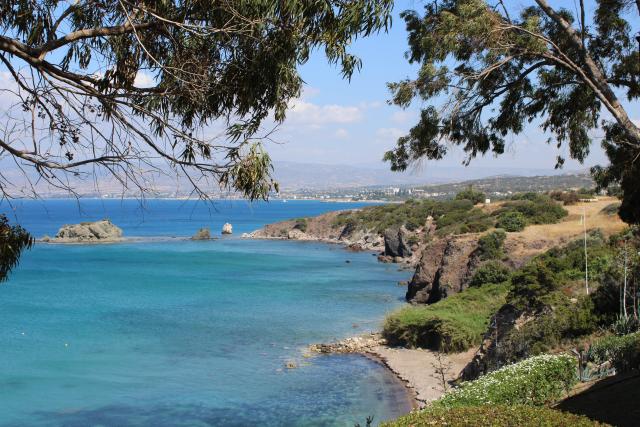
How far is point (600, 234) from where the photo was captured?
96.6 ft

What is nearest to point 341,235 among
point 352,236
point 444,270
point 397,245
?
point 352,236

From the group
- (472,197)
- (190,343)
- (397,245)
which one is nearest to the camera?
(190,343)

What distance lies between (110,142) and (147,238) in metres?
83.0

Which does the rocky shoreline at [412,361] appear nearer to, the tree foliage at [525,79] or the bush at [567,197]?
the tree foliage at [525,79]

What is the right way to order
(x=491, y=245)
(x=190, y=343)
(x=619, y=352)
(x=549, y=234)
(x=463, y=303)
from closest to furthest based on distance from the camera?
(x=619, y=352)
(x=463, y=303)
(x=190, y=343)
(x=491, y=245)
(x=549, y=234)

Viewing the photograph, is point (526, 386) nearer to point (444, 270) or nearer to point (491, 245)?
point (491, 245)

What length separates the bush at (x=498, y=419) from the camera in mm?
7125

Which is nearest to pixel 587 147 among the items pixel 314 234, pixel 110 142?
pixel 110 142

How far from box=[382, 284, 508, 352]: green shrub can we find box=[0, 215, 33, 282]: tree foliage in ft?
58.8

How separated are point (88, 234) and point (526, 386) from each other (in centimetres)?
7958

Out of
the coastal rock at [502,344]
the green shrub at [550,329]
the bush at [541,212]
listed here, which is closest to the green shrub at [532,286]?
the coastal rock at [502,344]

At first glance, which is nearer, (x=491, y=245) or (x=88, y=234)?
(x=491, y=245)

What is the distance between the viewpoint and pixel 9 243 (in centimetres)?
718

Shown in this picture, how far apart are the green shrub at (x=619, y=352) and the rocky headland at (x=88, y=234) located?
7577 cm
